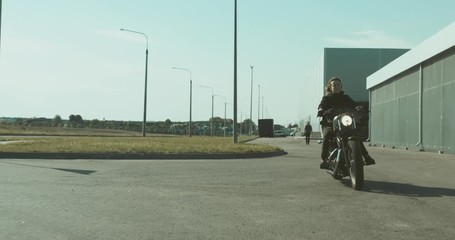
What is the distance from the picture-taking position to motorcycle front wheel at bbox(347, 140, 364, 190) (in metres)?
9.39

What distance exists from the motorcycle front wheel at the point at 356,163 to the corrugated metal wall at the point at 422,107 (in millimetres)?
15503

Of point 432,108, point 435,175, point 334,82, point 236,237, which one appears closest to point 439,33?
point 432,108

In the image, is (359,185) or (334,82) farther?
(334,82)

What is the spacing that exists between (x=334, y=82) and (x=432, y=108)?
A: 1741 centimetres

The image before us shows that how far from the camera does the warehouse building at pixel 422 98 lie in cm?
2414

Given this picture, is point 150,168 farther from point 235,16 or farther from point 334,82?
point 235,16

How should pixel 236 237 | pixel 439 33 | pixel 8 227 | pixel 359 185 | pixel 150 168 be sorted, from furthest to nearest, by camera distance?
pixel 439 33
pixel 150 168
pixel 359 185
pixel 8 227
pixel 236 237

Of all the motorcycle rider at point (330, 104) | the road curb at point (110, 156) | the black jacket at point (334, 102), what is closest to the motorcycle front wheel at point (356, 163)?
the motorcycle rider at point (330, 104)

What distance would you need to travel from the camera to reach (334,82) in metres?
10.8

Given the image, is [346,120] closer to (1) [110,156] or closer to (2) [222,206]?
(2) [222,206]

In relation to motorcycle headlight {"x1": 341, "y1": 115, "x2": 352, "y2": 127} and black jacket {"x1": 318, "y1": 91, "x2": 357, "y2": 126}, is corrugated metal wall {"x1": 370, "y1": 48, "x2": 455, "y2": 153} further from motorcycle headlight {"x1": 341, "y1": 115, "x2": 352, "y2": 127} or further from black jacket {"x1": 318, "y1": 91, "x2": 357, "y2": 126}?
motorcycle headlight {"x1": 341, "y1": 115, "x2": 352, "y2": 127}

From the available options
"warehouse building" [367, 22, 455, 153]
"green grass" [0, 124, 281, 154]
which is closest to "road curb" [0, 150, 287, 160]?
"green grass" [0, 124, 281, 154]

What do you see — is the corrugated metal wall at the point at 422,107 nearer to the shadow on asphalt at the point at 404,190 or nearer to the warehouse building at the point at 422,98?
the warehouse building at the point at 422,98

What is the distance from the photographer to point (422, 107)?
2805 cm
